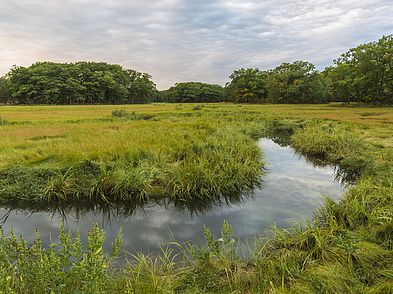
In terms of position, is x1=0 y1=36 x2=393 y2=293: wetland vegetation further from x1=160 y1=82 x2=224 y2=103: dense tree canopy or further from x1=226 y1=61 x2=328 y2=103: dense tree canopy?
x1=160 y1=82 x2=224 y2=103: dense tree canopy

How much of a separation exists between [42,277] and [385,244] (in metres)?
5.59

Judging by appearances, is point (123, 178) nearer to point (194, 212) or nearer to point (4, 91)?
point (194, 212)

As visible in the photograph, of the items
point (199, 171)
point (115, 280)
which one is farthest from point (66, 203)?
point (115, 280)

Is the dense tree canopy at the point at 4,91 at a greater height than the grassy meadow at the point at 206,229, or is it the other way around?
the dense tree canopy at the point at 4,91

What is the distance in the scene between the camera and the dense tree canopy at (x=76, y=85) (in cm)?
7750

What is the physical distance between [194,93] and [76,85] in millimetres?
45235

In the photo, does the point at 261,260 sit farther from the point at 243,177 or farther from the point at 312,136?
the point at 312,136

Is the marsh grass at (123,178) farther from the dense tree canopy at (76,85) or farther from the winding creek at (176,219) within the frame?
the dense tree canopy at (76,85)

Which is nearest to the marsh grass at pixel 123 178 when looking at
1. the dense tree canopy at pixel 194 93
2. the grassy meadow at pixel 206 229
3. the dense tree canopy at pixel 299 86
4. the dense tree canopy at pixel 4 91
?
the grassy meadow at pixel 206 229

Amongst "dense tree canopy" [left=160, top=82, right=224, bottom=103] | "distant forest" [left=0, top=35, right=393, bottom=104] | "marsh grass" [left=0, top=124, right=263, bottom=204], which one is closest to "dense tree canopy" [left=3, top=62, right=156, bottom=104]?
"distant forest" [left=0, top=35, right=393, bottom=104]

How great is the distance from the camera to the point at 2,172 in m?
9.16

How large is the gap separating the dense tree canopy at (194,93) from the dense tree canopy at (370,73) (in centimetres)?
5998

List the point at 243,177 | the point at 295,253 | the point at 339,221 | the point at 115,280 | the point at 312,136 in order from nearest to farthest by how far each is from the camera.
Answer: the point at 115,280, the point at 295,253, the point at 339,221, the point at 243,177, the point at 312,136

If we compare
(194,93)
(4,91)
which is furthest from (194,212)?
(4,91)
